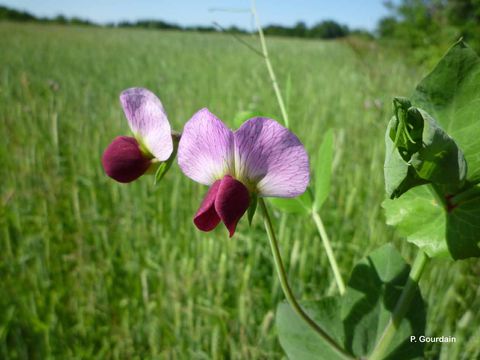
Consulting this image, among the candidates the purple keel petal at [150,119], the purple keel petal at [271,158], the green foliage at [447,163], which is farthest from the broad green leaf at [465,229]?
the purple keel petal at [150,119]

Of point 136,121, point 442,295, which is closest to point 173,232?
point 442,295

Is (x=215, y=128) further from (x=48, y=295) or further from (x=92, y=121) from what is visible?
(x=92, y=121)

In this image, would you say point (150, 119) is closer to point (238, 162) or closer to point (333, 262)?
point (238, 162)

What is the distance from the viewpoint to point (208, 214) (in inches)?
12.6

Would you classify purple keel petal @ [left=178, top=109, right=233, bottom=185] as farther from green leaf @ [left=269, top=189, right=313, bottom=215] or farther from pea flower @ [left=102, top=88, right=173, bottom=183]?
green leaf @ [left=269, top=189, right=313, bottom=215]

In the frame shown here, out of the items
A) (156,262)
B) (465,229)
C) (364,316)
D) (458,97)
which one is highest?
(458,97)

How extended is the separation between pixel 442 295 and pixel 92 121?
2.04 metres

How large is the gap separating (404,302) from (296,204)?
0.60ft

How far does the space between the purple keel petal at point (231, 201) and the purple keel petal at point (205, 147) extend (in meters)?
0.02

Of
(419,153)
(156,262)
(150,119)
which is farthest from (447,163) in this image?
(156,262)

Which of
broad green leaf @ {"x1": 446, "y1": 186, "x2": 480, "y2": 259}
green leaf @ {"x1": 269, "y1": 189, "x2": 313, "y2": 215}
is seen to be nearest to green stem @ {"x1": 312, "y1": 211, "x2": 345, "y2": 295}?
green leaf @ {"x1": 269, "y1": 189, "x2": 313, "y2": 215}

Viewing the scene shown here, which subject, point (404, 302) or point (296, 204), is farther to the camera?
point (296, 204)

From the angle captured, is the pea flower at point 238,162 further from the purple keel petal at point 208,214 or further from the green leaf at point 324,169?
the green leaf at point 324,169

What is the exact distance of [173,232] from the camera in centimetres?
122
